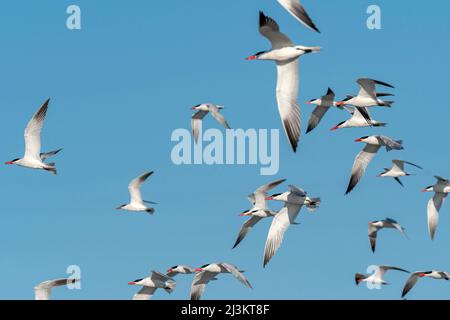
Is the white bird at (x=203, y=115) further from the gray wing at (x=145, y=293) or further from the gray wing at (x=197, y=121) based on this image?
the gray wing at (x=145, y=293)

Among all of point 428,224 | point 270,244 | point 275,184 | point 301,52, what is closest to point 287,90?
point 301,52

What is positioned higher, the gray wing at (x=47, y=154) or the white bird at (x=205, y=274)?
the gray wing at (x=47, y=154)

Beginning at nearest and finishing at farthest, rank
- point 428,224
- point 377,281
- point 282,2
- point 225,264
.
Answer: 1. point 282,2
2. point 225,264
3. point 377,281
4. point 428,224

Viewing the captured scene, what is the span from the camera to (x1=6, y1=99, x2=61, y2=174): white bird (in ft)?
101

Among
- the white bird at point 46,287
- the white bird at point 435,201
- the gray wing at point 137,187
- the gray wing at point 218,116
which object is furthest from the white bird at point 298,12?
the white bird at point 435,201

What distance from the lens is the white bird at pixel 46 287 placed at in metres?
26.8

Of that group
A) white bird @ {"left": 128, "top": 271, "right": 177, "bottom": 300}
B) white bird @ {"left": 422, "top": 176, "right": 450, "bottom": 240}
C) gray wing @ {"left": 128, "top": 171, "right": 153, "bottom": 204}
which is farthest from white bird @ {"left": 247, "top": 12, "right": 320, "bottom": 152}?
white bird @ {"left": 422, "top": 176, "right": 450, "bottom": 240}

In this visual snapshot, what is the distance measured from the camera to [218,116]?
34.9 metres

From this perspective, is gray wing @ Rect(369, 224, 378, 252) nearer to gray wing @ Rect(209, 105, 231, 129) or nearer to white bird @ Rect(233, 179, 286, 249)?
white bird @ Rect(233, 179, 286, 249)

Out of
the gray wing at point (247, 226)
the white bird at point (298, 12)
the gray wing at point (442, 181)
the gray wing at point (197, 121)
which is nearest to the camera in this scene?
the white bird at point (298, 12)

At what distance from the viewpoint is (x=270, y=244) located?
27625 mm

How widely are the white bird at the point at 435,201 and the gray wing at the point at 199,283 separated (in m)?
9.15

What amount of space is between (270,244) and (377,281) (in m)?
6.29

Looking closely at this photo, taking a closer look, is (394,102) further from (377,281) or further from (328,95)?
(377,281)
